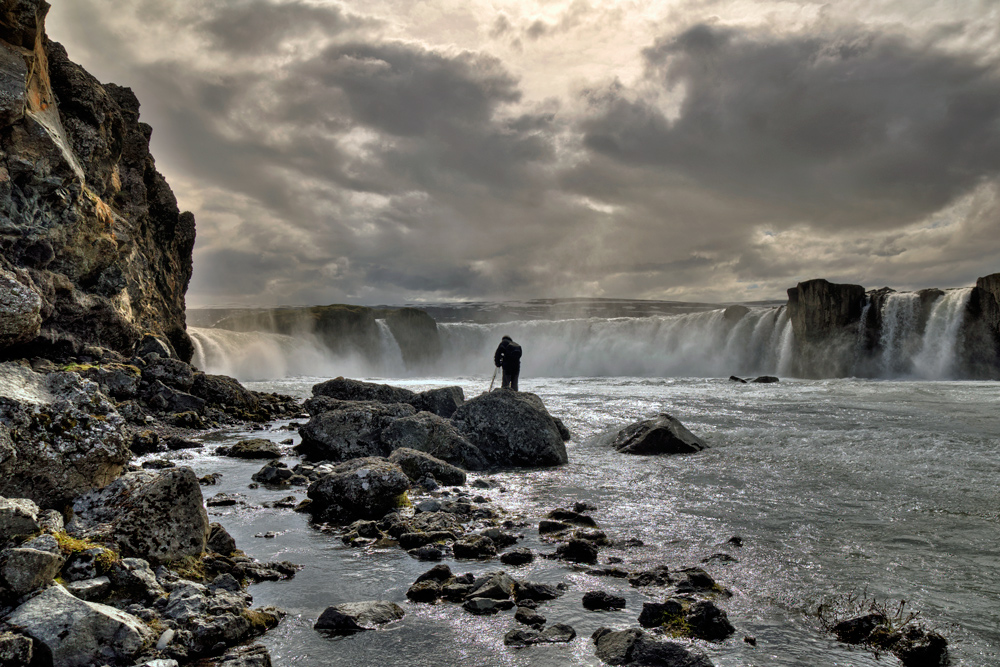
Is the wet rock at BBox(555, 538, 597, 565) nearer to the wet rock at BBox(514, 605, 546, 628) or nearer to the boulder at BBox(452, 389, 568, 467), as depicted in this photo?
the wet rock at BBox(514, 605, 546, 628)

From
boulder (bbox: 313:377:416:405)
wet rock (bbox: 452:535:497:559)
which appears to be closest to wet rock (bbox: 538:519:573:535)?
wet rock (bbox: 452:535:497:559)

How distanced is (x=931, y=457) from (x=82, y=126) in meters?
24.8

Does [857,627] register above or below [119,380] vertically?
below

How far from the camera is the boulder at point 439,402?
55.5ft

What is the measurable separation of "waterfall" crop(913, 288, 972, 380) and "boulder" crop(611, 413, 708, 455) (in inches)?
1667

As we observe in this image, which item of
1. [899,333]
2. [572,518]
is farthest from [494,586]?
[899,333]

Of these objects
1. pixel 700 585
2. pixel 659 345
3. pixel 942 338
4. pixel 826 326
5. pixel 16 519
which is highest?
pixel 826 326

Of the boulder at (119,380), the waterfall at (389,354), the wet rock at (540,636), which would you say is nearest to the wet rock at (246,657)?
the wet rock at (540,636)

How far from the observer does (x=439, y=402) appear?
16984mm

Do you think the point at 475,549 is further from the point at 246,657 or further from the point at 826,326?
the point at 826,326

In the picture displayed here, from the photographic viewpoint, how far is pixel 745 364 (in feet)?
186

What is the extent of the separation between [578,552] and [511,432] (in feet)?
20.6

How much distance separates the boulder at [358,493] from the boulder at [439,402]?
8.21 metres

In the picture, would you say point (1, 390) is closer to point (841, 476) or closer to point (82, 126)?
point (841, 476)
